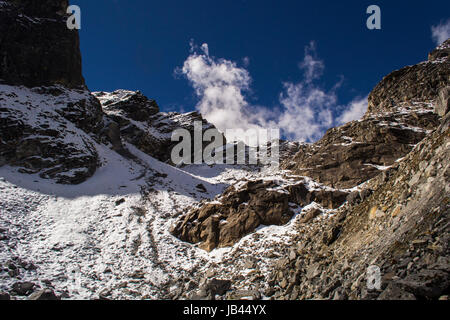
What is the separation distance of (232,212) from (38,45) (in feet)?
163

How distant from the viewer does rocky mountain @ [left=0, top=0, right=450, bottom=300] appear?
7.77 metres

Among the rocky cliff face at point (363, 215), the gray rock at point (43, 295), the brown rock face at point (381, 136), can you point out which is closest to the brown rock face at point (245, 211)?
the rocky cliff face at point (363, 215)

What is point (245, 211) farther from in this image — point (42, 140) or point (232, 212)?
point (42, 140)

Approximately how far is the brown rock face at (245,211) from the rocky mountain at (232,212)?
9 cm

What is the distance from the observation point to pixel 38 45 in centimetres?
4622

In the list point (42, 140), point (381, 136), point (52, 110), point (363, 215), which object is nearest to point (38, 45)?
point (52, 110)

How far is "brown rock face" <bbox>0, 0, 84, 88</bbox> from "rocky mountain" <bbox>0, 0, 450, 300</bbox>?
0.60 metres

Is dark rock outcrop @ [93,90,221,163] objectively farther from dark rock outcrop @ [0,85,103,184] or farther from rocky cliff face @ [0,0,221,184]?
dark rock outcrop @ [0,85,103,184]

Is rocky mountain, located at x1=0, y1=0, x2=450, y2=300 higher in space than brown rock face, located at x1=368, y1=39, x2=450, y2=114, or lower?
lower

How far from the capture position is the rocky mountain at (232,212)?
25.5 ft

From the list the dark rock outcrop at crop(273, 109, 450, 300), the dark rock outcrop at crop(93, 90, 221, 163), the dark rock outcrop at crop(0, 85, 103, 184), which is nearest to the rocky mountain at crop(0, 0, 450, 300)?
the dark rock outcrop at crop(273, 109, 450, 300)

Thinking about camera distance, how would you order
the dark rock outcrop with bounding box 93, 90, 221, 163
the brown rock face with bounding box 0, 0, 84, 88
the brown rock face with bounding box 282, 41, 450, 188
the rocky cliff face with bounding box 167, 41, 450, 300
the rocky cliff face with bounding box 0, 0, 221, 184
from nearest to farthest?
the rocky cliff face with bounding box 167, 41, 450, 300, the brown rock face with bounding box 282, 41, 450, 188, the rocky cliff face with bounding box 0, 0, 221, 184, the brown rock face with bounding box 0, 0, 84, 88, the dark rock outcrop with bounding box 93, 90, 221, 163

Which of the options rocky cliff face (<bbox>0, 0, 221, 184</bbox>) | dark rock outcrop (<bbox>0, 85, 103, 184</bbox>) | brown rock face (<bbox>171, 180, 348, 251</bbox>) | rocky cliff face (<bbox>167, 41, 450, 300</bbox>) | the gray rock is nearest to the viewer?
rocky cliff face (<bbox>167, 41, 450, 300</bbox>)
